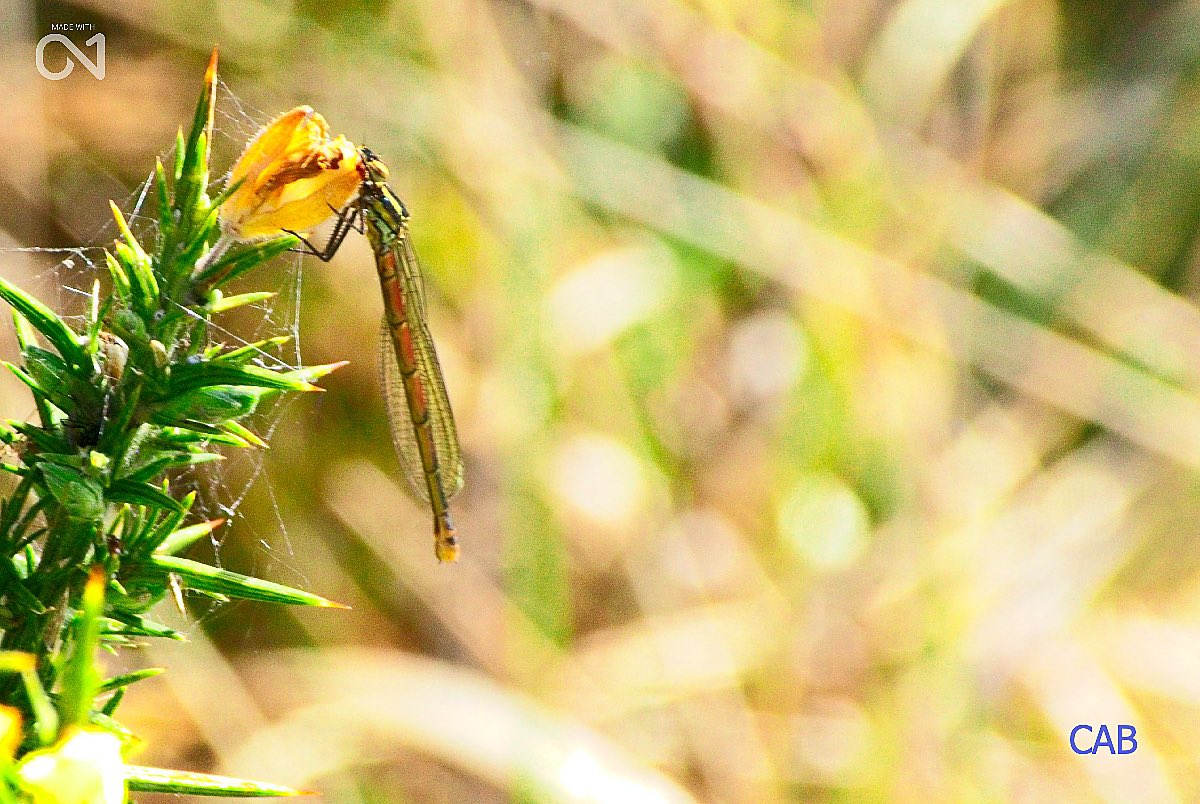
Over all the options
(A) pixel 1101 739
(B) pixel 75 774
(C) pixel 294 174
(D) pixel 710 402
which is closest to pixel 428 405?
(C) pixel 294 174

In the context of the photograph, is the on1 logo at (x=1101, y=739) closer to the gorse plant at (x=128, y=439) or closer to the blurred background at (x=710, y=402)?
the blurred background at (x=710, y=402)

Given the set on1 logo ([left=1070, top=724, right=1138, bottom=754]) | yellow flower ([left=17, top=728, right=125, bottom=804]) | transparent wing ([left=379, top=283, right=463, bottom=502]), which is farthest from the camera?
on1 logo ([left=1070, top=724, right=1138, bottom=754])

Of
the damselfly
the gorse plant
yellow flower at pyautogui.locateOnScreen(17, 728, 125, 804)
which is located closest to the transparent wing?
the damselfly

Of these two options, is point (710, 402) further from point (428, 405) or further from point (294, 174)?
point (294, 174)

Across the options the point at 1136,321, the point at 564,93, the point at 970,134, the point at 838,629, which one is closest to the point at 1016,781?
the point at 838,629

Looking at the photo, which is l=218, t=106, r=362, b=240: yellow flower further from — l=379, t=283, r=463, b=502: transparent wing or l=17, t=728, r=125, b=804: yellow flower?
l=379, t=283, r=463, b=502: transparent wing

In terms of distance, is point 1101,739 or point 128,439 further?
point 1101,739
